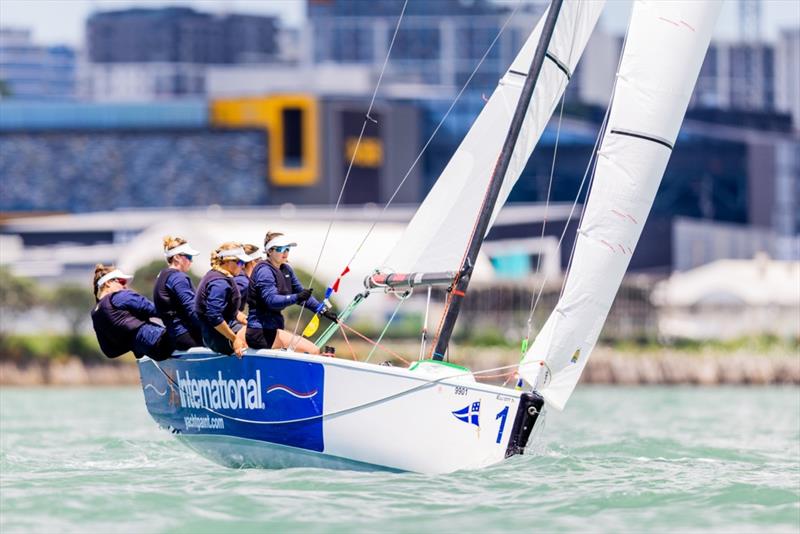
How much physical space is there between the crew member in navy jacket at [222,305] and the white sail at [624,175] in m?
2.83

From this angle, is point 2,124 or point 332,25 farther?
point 332,25

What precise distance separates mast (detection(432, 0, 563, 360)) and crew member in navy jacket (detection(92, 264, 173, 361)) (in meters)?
2.84

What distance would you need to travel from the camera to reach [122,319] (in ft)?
64.4

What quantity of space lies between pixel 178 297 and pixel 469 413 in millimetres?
3194

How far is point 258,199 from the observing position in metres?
90.6

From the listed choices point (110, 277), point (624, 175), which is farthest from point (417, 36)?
point (624, 175)

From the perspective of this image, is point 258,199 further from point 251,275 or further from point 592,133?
point 251,275

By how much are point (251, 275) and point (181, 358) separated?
1242 millimetres

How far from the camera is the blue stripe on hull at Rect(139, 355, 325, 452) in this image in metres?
18.9

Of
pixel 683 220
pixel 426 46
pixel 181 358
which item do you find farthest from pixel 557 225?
pixel 426 46

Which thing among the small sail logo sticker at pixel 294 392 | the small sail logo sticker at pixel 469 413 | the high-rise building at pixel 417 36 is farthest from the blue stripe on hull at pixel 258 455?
the high-rise building at pixel 417 36

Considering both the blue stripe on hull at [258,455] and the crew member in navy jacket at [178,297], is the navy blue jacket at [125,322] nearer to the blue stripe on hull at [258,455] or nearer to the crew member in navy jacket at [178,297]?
the crew member in navy jacket at [178,297]

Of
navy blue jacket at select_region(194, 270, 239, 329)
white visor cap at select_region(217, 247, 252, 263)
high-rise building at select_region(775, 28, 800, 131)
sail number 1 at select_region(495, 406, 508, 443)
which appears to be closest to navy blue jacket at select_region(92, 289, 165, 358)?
navy blue jacket at select_region(194, 270, 239, 329)

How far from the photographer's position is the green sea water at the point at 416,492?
1614 cm
